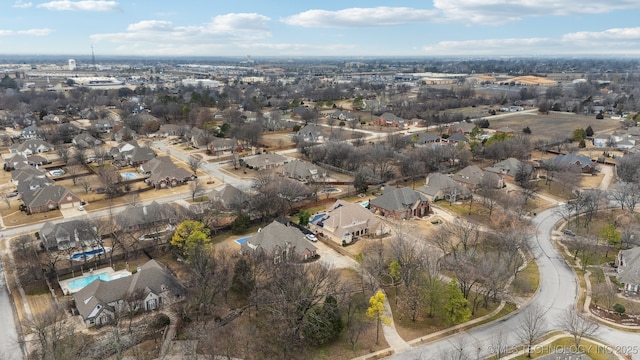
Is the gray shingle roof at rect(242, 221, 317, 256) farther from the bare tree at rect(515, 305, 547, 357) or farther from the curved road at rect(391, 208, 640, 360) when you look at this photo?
the bare tree at rect(515, 305, 547, 357)

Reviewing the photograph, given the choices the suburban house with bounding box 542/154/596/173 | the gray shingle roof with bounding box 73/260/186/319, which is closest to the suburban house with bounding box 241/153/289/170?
the gray shingle roof with bounding box 73/260/186/319

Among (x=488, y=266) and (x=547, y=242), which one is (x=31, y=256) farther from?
(x=547, y=242)

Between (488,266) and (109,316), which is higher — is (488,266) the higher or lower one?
the higher one

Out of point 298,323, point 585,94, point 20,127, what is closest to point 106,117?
point 20,127

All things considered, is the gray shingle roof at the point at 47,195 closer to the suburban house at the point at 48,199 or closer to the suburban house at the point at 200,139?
the suburban house at the point at 48,199

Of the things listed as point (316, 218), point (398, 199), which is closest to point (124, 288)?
point (316, 218)

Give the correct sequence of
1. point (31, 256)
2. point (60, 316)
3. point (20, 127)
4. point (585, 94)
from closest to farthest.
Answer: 1. point (60, 316)
2. point (31, 256)
3. point (20, 127)
4. point (585, 94)

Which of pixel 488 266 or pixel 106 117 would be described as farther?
pixel 106 117
